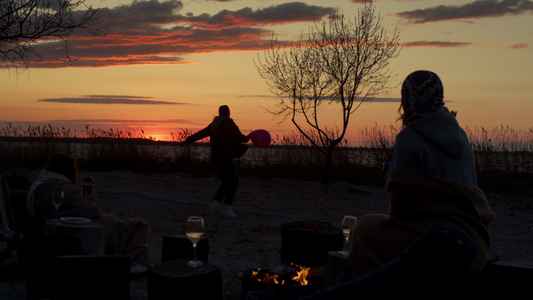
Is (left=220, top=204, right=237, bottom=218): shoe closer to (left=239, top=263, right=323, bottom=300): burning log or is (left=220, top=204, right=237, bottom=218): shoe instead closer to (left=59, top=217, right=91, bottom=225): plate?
(left=59, top=217, right=91, bottom=225): plate

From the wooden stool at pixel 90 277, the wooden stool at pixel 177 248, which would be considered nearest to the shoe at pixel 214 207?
the wooden stool at pixel 177 248

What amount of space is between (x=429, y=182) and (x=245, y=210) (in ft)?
32.1

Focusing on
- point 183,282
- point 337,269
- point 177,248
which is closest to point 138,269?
point 177,248

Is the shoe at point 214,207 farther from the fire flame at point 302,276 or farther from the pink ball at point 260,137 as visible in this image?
the fire flame at point 302,276

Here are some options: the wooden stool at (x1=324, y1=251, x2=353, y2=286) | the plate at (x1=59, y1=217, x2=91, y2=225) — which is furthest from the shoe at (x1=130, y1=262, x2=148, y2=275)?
the wooden stool at (x1=324, y1=251, x2=353, y2=286)

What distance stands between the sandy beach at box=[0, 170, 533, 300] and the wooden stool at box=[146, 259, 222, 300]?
132 centimetres

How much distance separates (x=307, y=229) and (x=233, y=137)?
20.0 feet

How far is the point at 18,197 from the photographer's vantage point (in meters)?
6.41

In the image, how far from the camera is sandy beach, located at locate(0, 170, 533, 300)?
8.15 m

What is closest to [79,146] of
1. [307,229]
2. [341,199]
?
[341,199]

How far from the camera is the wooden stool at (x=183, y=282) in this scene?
4.55 m

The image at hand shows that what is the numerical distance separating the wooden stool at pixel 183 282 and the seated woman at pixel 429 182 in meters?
1.37

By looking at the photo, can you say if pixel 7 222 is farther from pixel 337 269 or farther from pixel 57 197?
pixel 337 269

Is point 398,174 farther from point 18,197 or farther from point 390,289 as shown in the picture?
point 18,197
